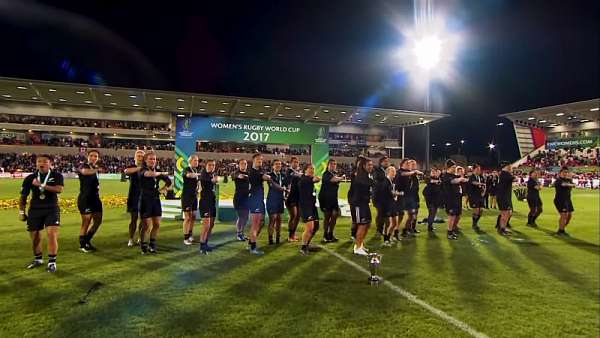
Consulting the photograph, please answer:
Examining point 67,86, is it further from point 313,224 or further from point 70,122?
point 313,224

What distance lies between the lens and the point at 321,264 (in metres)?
7.59

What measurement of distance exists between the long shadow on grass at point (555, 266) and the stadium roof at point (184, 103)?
33263 millimetres

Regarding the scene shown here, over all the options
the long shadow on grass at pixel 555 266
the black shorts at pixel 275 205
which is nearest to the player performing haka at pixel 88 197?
the black shorts at pixel 275 205

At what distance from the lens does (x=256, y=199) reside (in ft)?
28.5

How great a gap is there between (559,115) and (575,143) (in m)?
4.70

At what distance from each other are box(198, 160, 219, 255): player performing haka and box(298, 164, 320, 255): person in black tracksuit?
1.88 m

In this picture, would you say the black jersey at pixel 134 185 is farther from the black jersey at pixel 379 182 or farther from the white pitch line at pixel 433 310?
the black jersey at pixel 379 182

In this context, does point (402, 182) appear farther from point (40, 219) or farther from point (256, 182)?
point (40, 219)

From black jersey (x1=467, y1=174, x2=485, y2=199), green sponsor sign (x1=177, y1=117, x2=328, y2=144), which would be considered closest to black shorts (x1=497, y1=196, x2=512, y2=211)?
black jersey (x1=467, y1=174, x2=485, y2=199)

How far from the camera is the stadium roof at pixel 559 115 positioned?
49.7 m

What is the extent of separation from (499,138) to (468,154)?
6572 millimetres

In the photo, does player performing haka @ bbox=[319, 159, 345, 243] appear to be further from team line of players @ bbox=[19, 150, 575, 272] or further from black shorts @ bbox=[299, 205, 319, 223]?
black shorts @ bbox=[299, 205, 319, 223]

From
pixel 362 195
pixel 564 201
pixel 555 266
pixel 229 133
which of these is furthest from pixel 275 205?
pixel 564 201

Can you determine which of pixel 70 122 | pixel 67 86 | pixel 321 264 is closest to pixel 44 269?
pixel 321 264
